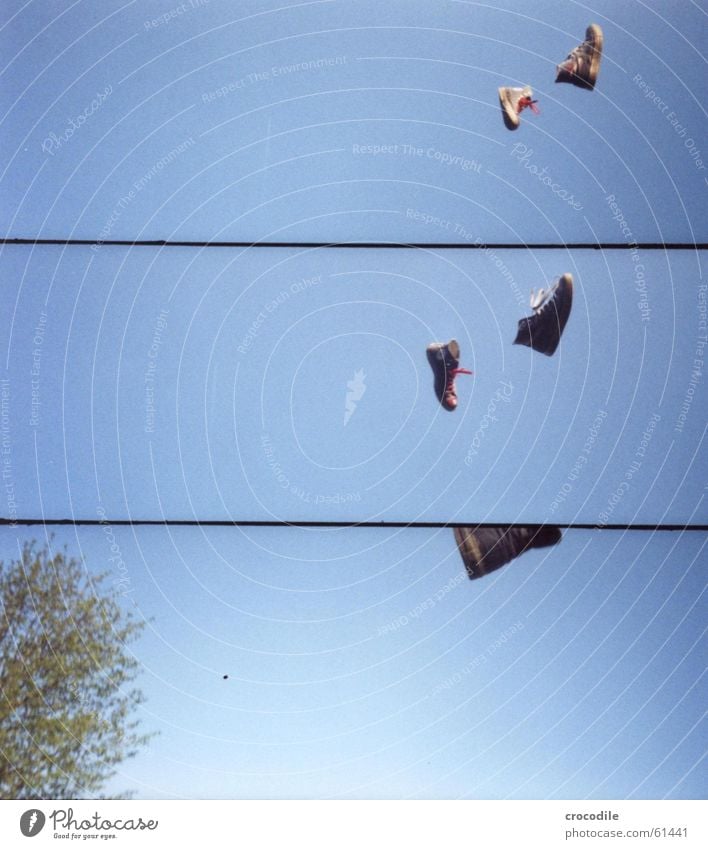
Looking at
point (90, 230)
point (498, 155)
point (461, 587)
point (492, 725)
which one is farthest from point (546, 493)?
point (90, 230)

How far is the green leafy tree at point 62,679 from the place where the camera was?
0.89 metres

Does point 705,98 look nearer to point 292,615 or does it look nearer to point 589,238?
point 589,238

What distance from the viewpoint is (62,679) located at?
0.91 m

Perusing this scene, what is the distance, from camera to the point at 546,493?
3.03 feet

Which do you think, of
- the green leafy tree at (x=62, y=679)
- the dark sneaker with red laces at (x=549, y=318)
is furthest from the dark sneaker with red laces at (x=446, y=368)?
the green leafy tree at (x=62, y=679)

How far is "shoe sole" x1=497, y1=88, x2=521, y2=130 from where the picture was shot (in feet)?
3.13

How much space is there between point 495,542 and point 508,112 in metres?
0.44

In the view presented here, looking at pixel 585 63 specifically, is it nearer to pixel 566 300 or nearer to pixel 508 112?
pixel 508 112

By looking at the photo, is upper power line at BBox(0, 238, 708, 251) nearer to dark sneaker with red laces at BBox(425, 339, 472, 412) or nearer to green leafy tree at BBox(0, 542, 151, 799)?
dark sneaker with red laces at BBox(425, 339, 472, 412)

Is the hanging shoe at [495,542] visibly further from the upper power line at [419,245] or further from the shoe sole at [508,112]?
the shoe sole at [508,112]

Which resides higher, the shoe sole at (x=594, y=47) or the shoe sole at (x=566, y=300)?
the shoe sole at (x=594, y=47)

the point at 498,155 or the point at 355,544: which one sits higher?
the point at 498,155

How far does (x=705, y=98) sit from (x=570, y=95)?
0.14m

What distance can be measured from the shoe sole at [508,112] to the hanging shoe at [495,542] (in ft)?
1.35
